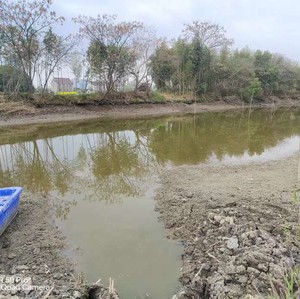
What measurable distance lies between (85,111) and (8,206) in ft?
57.3

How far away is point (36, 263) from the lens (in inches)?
154

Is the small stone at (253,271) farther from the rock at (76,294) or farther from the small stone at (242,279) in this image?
the rock at (76,294)

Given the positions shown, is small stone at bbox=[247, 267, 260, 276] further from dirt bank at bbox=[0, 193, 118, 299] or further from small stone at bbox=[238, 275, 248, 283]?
dirt bank at bbox=[0, 193, 118, 299]

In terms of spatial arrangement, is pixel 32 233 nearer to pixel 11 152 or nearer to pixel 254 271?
pixel 254 271

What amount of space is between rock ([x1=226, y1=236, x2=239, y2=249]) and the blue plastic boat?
11.5ft

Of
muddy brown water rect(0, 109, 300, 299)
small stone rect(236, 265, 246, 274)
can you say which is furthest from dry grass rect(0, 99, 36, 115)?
small stone rect(236, 265, 246, 274)

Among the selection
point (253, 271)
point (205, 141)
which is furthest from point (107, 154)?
point (253, 271)

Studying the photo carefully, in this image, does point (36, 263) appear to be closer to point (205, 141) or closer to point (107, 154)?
point (107, 154)

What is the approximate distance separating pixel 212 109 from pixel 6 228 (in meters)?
27.0

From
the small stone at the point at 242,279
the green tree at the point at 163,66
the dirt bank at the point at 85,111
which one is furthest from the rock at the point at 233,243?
the green tree at the point at 163,66

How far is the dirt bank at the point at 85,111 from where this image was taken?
17.6m

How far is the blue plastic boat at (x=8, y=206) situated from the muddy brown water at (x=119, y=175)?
817 millimetres

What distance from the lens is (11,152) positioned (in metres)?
10.8

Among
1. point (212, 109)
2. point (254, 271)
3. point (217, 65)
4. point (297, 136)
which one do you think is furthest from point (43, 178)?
point (217, 65)
